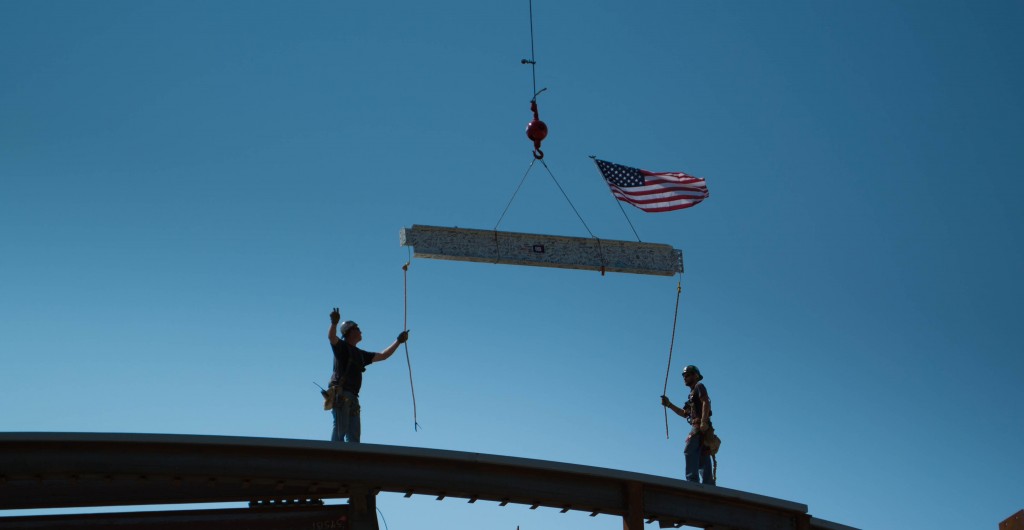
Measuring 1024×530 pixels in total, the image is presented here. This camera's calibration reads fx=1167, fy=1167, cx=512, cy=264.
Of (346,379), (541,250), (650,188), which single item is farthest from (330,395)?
(650,188)

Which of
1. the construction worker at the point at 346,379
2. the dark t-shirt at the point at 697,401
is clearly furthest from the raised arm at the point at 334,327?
the dark t-shirt at the point at 697,401

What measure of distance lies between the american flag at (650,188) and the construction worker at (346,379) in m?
6.73

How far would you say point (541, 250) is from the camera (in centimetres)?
1816

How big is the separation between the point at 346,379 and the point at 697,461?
4.81 meters

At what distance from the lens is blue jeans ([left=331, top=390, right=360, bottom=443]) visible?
14531 mm

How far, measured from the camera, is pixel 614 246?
18422 mm

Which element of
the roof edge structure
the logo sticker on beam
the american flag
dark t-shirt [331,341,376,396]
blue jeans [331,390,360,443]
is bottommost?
the roof edge structure

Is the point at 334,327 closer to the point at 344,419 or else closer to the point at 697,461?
the point at 344,419

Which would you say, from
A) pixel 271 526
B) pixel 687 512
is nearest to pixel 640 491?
pixel 687 512

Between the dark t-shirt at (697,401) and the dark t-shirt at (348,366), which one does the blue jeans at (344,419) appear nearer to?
the dark t-shirt at (348,366)

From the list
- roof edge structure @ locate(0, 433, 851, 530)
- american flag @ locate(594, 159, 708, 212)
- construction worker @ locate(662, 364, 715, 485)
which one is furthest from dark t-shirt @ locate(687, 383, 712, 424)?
american flag @ locate(594, 159, 708, 212)

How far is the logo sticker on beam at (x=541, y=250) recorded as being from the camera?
17.3m

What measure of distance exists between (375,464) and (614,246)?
19.8 ft

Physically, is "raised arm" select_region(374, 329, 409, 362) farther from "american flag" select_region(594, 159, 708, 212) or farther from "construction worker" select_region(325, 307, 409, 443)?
"american flag" select_region(594, 159, 708, 212)
